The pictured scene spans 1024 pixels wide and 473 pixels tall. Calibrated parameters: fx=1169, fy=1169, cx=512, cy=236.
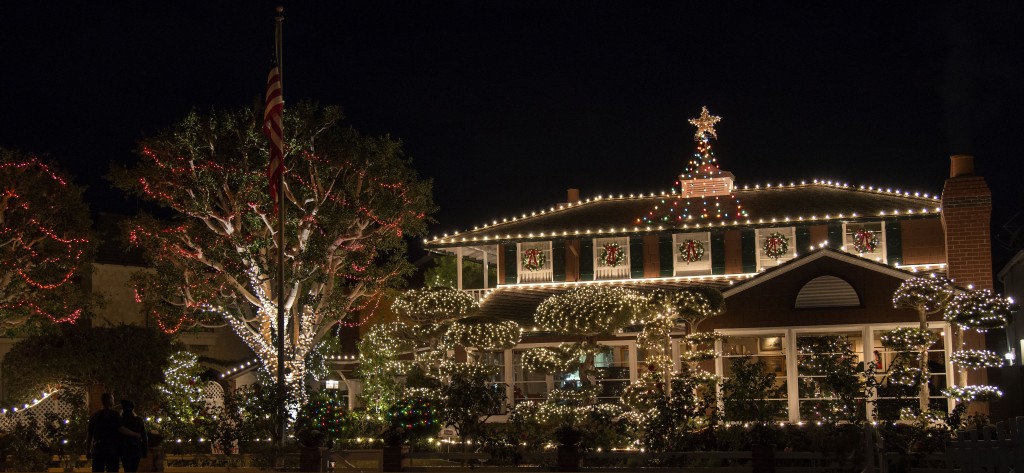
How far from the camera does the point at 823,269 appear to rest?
27.5 meters

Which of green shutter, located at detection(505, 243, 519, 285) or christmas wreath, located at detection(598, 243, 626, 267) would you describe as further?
green shutter, located at detection(505, 243, 519, 285)

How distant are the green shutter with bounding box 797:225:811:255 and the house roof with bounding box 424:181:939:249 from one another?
1.37 feet

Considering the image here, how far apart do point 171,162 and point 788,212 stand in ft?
55.6

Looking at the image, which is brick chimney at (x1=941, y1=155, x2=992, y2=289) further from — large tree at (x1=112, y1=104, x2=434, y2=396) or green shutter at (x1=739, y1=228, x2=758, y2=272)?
large tree at (x1=112, y1=104, x2=434, y2=396)

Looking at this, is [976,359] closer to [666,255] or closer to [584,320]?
[584,320]

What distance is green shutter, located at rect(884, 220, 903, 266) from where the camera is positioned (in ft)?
104

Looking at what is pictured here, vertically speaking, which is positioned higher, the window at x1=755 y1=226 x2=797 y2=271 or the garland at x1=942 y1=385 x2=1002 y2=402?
the window at x1=755 y1=226 x2=797 y2=271

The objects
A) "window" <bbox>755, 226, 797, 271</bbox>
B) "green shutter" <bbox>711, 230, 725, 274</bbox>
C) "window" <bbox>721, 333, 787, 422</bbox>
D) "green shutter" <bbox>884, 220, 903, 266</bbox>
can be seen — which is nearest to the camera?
"window" <bbox>721, 333, 787, 422</bbox>

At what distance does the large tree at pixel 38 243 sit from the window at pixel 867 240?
74.7 ft

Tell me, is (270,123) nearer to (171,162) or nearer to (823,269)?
(171,162)

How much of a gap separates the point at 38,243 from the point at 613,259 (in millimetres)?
17441

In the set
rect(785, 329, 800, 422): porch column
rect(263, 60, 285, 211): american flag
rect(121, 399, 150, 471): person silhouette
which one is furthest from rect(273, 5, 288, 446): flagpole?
rect(785, 329, 800, 422): porch column

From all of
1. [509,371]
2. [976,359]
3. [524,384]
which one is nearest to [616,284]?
[524,384]

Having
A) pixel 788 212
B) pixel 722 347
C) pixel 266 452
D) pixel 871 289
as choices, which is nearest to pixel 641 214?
pixel 788 212
